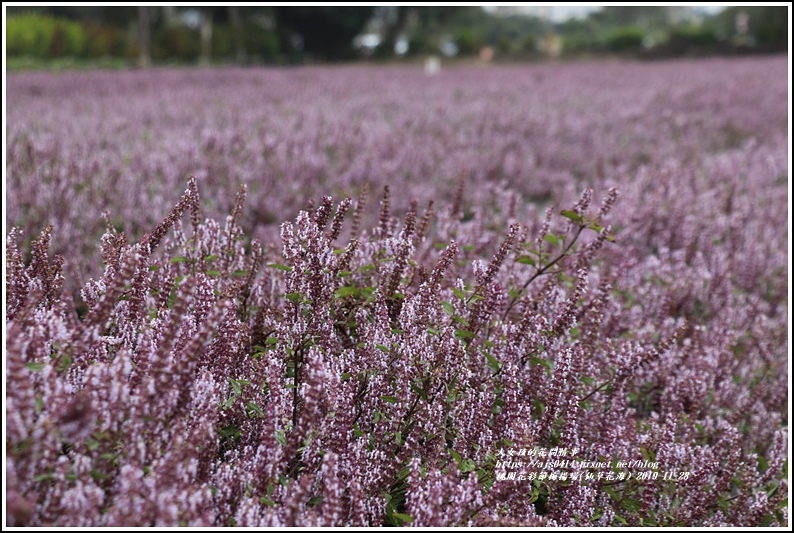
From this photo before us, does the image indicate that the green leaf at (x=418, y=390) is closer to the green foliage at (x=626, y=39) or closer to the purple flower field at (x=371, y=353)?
the purple flower field at (x=371, y=353)

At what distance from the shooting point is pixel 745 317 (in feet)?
13.5

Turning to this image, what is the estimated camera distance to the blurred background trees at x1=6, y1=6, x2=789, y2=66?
2630 cm

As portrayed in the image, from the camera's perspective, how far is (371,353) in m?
2.17

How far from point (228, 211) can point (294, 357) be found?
3045mm

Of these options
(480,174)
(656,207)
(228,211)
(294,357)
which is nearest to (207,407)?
(294,357)

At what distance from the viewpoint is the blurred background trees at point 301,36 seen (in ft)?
86.3

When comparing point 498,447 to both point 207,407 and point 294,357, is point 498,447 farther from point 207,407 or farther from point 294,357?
point 207,407

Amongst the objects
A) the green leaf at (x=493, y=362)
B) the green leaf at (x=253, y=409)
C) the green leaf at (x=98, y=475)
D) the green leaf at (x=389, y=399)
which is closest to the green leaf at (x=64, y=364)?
the green leaf at (x=98, y=475)

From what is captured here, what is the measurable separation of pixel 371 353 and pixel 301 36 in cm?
3699

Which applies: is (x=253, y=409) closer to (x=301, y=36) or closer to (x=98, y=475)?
(x=98, y=475)

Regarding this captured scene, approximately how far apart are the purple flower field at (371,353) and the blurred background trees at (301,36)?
20.2 metres

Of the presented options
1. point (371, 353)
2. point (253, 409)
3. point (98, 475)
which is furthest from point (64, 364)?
point (371, 353)

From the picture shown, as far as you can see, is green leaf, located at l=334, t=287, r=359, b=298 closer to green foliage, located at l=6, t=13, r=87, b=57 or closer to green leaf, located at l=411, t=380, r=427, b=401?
green leaf, located at l=411, t=380, r=427, b=401

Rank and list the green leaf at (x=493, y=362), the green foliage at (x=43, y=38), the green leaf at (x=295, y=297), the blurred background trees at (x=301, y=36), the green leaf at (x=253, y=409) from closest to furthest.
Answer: the green leaf at (x=253, y=409), the green leaf at (x=295, y=297), the green leaf at (x=493, y=362), the green foliage at (x=43, y=38), the blurred background trees at (x=301, y=36)
